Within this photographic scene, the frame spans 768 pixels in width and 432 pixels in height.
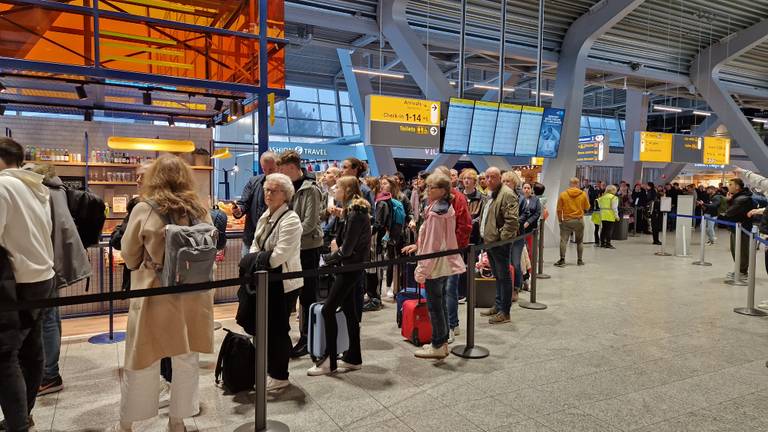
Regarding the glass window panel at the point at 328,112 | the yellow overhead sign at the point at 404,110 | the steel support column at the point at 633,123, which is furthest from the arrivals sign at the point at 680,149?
the glass window panel at the point at 328,112

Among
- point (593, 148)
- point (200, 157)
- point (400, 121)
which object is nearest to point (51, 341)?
point (200, 157)

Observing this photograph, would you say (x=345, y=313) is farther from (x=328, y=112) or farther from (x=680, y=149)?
(x=328, y=112)

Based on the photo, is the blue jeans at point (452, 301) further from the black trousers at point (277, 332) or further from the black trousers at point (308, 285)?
the black trousers at point (277, 332)

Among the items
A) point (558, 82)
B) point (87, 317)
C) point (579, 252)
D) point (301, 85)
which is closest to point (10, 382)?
point (87, 317)

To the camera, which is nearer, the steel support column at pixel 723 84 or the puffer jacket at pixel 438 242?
the puffer jacket at pixel 438 242

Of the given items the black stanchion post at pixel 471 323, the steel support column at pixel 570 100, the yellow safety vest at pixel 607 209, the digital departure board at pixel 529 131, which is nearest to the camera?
the black stanchion post at pixel 471 323

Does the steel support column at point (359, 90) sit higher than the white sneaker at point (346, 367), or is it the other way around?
the steel support column at point (359, 90)

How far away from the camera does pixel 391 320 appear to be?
5457 mm

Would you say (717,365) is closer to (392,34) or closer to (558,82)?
(392,34)

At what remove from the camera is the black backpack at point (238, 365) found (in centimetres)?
345

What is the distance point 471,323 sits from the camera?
4285mm

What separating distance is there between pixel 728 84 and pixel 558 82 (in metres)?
9.25

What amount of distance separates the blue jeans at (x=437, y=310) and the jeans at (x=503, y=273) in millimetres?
1102

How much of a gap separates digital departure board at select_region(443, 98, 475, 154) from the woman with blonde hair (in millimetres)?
6418
